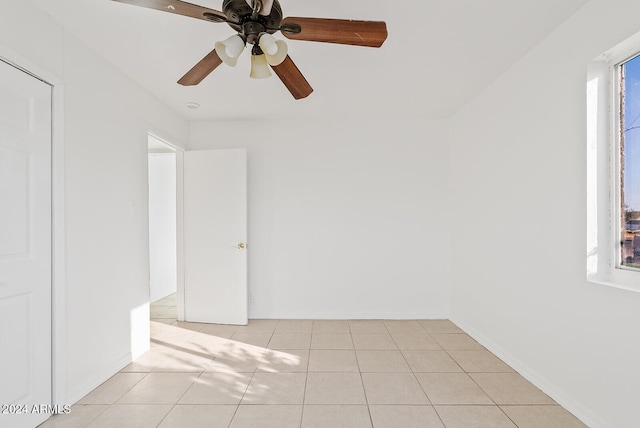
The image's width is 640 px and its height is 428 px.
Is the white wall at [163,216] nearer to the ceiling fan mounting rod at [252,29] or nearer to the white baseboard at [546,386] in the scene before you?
the ceiling fan mounting rod at [252,29]

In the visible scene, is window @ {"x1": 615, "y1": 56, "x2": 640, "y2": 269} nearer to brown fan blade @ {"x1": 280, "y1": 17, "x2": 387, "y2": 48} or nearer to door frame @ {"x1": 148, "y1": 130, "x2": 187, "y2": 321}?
brown fan blade @ {"x1": 280, "y1": 17, "x2": 387, "y2": 48}

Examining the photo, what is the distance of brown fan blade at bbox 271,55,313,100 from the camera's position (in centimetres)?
189

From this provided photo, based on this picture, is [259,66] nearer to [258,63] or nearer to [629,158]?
[258,63]

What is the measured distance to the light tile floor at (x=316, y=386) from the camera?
2105 mm

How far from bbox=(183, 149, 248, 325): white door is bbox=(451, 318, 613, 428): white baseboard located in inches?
105

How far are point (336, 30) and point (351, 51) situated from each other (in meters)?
1.08

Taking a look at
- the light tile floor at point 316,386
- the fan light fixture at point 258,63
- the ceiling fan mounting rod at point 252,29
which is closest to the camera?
the ceiling fan mounting rod at point 252,29

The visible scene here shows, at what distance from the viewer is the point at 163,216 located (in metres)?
5.72

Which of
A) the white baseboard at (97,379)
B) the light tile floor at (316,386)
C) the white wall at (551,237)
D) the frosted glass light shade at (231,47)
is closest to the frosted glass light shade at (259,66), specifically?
the frosted glass light shade at (231,47)

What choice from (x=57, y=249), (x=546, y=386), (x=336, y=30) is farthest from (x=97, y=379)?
(x=546, y=386)

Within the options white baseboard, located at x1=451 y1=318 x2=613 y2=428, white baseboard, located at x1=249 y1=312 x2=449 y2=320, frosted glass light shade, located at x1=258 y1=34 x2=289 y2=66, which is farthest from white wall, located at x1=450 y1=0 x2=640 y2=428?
frosted glass light shade, located at x1=258 y1=34 x2=289 y2=66

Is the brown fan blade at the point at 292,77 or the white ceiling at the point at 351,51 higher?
the white ceiling at the point at 351,51

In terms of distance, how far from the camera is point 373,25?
A: 1.49m

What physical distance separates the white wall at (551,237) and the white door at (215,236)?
2.66m
